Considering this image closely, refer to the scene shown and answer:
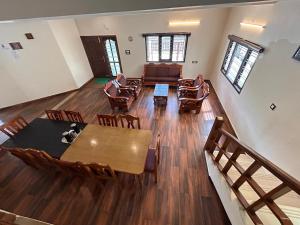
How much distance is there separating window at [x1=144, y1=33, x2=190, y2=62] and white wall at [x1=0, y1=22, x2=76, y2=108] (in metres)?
3.29

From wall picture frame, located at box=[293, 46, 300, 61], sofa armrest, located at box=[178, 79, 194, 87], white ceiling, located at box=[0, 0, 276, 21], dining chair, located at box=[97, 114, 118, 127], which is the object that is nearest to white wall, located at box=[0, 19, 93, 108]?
dining chair, located at box=[97, 114, 118, 127]

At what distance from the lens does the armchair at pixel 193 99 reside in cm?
371

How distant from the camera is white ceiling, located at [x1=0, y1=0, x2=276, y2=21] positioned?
3.30 ft

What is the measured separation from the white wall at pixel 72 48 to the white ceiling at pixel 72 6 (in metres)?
4.02

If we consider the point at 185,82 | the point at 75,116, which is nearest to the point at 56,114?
the point at 75,116

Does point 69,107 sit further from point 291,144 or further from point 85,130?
point 291,144

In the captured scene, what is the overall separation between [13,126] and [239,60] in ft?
17.3

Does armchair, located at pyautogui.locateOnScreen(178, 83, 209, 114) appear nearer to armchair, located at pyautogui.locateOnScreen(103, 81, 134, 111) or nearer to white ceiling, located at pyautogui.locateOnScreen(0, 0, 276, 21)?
armchair, located at pyautogui.locateOnScreen(103, 81, 134, 111)

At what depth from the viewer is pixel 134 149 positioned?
2029mm

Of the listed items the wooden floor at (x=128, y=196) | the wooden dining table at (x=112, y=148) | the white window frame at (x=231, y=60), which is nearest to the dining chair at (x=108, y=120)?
the wooden dining table at (x=112, y=148)

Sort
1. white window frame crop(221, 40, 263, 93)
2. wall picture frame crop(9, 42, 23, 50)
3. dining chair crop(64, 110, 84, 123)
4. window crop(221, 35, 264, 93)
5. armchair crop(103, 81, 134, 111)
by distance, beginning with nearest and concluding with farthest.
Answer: dining chair crop(64, 110, 84, 123) < window crop(221, 35, 264, 93) < white window frame crop(221, 40, 263, 93) < armchair crop(103, 81, 134, 111) < wall picture frame crop(9, 42, 23, 50)

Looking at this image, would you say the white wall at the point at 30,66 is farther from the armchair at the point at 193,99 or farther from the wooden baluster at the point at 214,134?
the wooden baluster at the point at 214,134

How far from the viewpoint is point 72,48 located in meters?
5.23

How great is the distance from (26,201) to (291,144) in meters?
4.14
